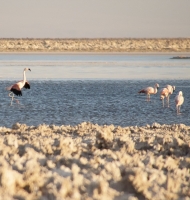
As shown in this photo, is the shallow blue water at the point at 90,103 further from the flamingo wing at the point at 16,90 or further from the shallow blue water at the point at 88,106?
the flamingo wing at the point at 16,90

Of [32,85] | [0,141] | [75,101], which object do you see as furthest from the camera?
[32,85]

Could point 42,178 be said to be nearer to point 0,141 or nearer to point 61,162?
point 61,162

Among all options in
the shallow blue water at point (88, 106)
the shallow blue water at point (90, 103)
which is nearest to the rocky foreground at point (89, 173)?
the shallow blue water at point (90, 103)

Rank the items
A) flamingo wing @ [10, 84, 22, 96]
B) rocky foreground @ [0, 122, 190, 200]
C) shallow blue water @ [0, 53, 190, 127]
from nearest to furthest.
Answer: rocky foreground @ [0, 122, 190, 200] < shallow blue water @ [0, 53, 190, 127] < flamingo wing @ [10, 84, 22, 96]

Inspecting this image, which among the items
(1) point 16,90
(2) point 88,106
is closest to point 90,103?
(2) point 88,106

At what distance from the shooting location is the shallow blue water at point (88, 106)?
48.8ft

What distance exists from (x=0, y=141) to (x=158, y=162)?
1703 millimetres

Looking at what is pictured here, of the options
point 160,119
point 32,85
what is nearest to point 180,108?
point 160,119

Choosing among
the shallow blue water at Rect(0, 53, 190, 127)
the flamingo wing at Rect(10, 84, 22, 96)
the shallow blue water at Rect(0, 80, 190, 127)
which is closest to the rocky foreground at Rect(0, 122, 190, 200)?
the shallow blue water at Rect(0, 53, 190, 127)

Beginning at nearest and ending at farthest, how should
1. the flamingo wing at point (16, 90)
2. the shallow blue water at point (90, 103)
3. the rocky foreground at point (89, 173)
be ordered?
the rocky foreground at point (89, 173) → the shallow blue water at point (90, 103) → the flamingo wing at point (16, 90)

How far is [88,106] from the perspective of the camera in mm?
17500

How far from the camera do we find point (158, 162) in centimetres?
532

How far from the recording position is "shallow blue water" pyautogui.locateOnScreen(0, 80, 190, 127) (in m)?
14.9

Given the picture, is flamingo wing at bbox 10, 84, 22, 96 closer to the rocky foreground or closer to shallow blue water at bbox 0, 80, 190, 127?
shallow blue water at bbox 0, 80, 190, 127
